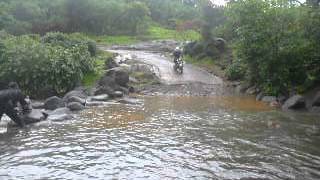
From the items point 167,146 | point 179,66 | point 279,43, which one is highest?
point 279,43

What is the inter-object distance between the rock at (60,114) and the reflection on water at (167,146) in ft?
1.85

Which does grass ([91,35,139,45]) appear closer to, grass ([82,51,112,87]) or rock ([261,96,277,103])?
grass ([82,51,112,87])

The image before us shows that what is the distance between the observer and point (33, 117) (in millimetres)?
17391

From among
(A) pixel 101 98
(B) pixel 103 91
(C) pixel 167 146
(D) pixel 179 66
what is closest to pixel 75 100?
(A) pixel 101 98

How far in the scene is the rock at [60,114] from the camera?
59.1 feet

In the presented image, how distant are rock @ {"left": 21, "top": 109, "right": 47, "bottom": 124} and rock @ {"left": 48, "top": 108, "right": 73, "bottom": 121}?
1.22ft

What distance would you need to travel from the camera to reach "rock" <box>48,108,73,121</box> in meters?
18.0

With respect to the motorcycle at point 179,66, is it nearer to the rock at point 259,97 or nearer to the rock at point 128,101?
the rock at point 259,97

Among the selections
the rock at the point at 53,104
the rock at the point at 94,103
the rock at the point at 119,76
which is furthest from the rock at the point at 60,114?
the rock at the point at 119,76

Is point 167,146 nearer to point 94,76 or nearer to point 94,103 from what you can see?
point 94,103

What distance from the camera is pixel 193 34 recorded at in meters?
66.0

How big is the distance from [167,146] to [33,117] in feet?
19.1

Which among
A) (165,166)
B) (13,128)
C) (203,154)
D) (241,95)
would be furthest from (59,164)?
(241,95)

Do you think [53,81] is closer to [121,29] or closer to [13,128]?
[13,128]
